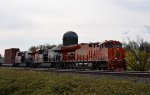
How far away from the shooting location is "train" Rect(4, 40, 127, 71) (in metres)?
30.7

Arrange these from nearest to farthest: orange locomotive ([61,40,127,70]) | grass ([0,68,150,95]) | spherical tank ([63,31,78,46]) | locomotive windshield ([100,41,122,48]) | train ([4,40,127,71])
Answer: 1. grass ([0,68,150,95])
2. orange locomotive ([61,40,127,70])
3. train ([4,40,127,71])
4. locomotive windshield ([100,41,122,48])
5. spherical tank ([63,31,78,46])

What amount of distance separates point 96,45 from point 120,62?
10.2ft

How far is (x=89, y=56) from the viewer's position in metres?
33.2

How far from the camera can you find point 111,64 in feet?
99.3

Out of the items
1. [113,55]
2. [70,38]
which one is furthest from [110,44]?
[70,38]

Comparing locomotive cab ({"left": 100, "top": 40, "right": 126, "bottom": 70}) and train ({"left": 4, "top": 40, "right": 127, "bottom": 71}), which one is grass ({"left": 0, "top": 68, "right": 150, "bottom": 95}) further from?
train ({"left": 4, "top": 40, "right": 127, "bottom": 71})

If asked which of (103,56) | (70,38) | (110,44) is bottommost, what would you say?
(103,56)

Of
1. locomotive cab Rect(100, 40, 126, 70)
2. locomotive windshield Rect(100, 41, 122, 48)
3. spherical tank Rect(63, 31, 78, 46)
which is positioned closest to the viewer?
locomotive cab Rect(100, 40, 126, 70)

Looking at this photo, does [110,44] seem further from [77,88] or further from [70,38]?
[77,88]

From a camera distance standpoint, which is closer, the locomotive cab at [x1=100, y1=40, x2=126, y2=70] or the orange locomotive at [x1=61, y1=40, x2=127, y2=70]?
the locomotive cab at [x1=100, y1=40, x2=126, y2=70]

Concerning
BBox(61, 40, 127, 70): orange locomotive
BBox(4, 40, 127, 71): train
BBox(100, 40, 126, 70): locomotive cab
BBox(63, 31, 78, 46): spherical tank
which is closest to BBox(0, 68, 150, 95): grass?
BBox(100, 40, 126, 70): locomotive cab

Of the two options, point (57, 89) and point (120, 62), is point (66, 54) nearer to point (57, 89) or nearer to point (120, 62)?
point (120, 62)

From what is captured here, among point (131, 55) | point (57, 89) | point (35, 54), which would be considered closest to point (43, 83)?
point (57, 89)

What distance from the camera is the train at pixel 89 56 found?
101 ft
